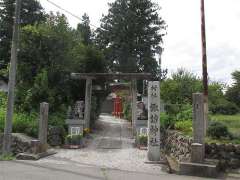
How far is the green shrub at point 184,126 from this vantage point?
1823cm

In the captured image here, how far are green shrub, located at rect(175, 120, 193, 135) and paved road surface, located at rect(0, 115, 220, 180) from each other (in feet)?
6.43

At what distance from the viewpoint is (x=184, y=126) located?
1900 centimetres

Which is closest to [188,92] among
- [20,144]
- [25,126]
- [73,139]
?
[73,139]

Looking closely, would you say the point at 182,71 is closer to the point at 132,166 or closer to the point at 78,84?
the point at 78,84

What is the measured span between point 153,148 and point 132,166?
5.98ft

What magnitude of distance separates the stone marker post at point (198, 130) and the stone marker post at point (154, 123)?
2.68 metres

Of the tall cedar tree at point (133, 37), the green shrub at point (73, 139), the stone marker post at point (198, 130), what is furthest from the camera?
the tall cedar tree at point (133, 37)

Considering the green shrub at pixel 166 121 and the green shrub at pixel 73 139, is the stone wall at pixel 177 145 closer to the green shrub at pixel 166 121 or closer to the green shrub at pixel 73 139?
the green shrub at pixel 166 121

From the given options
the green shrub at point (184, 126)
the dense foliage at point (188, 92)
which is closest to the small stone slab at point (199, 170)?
the green shrub at point (184, 126)

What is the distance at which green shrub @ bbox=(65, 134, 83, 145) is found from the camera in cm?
2050

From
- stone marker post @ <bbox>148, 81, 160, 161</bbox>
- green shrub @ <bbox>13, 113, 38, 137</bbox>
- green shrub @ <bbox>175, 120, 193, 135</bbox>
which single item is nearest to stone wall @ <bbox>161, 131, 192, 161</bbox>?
green shrub @ <bbox>175, 120, 193, 135</bbox>

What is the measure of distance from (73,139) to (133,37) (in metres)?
28.9

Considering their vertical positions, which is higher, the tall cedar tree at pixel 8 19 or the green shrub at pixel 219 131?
the tall cedar tree at pixel 8 19

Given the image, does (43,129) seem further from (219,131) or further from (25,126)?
(219,131)
